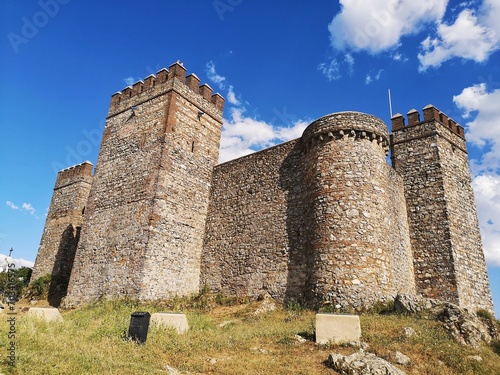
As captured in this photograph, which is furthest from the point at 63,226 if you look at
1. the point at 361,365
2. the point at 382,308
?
the point at 361,365

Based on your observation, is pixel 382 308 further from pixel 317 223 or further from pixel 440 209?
pixel 440 209

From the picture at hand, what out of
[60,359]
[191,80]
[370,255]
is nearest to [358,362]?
[60,359]

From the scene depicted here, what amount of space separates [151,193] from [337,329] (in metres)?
10.2

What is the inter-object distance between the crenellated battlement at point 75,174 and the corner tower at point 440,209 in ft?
65.4

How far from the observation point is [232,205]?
17.4 m

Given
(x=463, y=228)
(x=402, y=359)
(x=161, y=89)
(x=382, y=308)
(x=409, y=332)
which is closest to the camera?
(x=402, y=359)

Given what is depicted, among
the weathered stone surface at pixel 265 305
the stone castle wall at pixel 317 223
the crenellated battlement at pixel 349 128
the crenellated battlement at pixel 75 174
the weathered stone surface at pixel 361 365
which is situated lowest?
the weathered stone surface at pixel 361 365

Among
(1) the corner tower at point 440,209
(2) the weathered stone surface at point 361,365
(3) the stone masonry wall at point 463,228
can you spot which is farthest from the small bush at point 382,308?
(2) the weathered stone surface at point 361,365

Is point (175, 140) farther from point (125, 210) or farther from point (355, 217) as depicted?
point (355, 217)

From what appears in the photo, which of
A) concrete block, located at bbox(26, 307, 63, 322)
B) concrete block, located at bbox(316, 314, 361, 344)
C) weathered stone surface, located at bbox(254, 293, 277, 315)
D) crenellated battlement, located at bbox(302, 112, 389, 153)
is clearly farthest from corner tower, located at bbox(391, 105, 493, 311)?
concrete block, located at bbox(26, 307, 63, 322)

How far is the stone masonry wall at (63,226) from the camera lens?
23.5 meters

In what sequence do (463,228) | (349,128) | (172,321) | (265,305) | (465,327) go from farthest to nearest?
1. (463,228)
2. (349,128)
3. (265,305)
4. (172,321)
5. (465,327)

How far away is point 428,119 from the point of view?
1664 centimetres

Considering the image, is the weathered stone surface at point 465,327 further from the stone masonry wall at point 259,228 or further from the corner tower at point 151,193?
the corner tower at point 151,193
